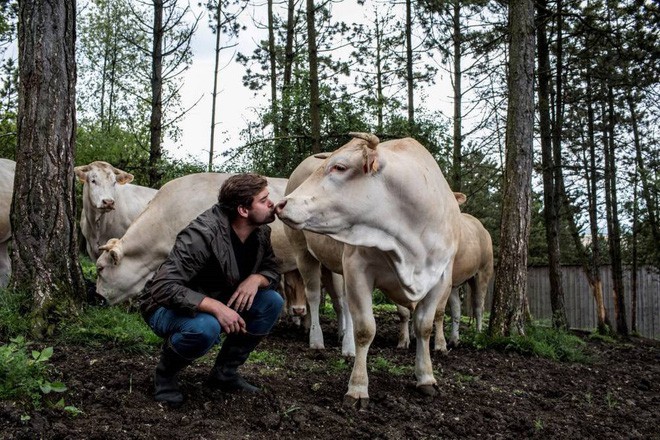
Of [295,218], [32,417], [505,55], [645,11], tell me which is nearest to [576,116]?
[505,55]

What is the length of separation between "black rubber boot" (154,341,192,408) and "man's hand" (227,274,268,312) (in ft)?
1.54

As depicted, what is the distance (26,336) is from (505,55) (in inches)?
512

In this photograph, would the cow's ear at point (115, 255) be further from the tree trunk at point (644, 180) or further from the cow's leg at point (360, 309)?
the tree trunk at point (644, 180)

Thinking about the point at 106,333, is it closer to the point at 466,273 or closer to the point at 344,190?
the point at 344,190

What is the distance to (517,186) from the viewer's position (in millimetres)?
8930

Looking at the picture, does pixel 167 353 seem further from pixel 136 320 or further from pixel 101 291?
pixel 101 291

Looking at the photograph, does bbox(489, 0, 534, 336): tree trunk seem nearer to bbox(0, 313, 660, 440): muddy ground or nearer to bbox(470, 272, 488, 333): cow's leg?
bbox(470, 272, 488, 333): cow's leg

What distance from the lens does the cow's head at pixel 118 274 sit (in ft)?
26.5

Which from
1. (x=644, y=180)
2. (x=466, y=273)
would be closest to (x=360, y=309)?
(x=466, y=273)

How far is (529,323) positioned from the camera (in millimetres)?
9562

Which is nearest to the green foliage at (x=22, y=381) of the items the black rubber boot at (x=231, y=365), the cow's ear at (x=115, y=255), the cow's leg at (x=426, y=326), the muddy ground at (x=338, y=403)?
the muddy ground at (x=338, y=403)

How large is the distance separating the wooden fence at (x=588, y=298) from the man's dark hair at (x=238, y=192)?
15800 mm

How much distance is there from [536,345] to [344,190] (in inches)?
175

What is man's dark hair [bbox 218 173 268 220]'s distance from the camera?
4406 mm
